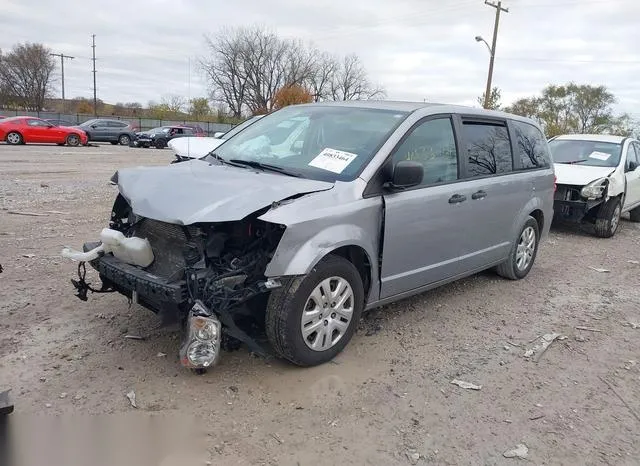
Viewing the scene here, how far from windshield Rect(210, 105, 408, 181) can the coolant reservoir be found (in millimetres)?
1177

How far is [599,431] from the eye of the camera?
3199 mm

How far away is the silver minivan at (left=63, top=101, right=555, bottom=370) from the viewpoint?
11.0 ft

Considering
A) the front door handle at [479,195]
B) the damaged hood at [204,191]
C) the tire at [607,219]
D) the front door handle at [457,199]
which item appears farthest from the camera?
the tire at [607,219]

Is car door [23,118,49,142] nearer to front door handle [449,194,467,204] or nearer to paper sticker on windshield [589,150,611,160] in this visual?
paper sticker on windshield [589,150,611,160]

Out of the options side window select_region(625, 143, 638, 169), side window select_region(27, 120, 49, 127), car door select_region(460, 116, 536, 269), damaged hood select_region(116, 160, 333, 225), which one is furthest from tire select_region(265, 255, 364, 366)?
side window select_region(27, 120, 49, 127)

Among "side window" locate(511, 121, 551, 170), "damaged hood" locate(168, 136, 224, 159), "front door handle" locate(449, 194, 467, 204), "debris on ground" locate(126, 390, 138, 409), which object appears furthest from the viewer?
"damaged hood" locate(168, 136, 224, 159)

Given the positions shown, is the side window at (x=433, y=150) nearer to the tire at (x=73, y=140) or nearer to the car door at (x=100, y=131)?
the tire at (x=73, y=140)

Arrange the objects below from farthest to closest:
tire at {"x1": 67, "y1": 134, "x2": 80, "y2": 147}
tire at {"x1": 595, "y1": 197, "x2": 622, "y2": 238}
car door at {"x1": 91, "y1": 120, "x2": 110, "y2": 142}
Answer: car door at {"x1": 91, "y1": 120, "x2": 110, "y2": 142}, tire at {"x1": 67, "y1": 134, "x2": 80, "y2": 147}, tire at {"x1": 595, "y1": 197, "x2": 622, "y2": 238}

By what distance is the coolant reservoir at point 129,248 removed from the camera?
12.1 ft

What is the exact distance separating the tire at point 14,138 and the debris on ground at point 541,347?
2586cm

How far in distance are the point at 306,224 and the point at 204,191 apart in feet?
2.39

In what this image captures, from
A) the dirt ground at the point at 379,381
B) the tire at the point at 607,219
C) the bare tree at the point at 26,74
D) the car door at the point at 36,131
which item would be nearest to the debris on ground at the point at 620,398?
the dirt ground at the point at 379,381

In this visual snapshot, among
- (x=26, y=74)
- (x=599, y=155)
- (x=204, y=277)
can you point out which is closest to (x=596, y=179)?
(x=599, y=155)

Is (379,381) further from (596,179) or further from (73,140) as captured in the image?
(73,140)
